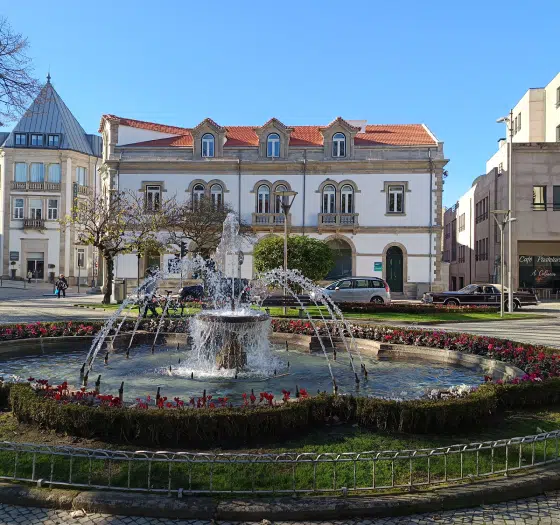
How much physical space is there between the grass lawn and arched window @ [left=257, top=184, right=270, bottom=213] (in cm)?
3217

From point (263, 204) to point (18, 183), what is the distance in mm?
28010

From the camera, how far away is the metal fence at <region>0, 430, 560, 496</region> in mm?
4875

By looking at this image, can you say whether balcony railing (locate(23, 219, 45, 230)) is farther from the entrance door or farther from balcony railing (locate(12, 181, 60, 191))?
the entrance door

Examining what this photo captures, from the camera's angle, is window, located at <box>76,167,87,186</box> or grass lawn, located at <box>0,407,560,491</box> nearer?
grass lawn, located at <box>0,407,560,491</box>

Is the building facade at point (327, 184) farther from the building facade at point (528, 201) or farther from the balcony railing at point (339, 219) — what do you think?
→ the building facade at point (528, 201)

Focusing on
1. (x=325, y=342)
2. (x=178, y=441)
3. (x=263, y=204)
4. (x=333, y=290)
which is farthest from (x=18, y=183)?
(x=178, y=441)

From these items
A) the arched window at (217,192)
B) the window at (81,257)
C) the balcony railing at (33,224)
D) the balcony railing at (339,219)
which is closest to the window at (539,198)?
the balcony railing at (339,219)

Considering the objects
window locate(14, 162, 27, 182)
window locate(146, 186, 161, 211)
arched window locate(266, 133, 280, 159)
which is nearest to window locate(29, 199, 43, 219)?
window locate(14, 162, 27, 182)

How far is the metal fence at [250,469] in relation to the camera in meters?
4.88

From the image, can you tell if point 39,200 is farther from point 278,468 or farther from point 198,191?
point 278,468

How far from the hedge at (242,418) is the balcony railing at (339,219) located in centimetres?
3011

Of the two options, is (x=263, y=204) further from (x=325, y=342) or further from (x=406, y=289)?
(x=325, y=342)

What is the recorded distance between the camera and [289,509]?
454 cm

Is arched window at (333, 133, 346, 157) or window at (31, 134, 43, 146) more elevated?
window at (31, 134, 43, 146)
